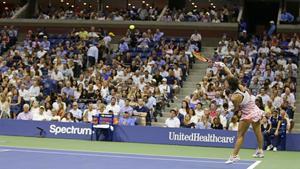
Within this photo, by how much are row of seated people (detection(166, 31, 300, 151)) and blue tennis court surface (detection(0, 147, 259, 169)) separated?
17.0 ft

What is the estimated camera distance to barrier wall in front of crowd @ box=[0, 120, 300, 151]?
1906cm

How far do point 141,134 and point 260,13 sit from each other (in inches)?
684

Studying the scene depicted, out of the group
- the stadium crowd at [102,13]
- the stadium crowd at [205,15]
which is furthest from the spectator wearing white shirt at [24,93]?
the stadium crowd at [205,15]

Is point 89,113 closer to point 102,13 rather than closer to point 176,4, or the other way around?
point 102,13

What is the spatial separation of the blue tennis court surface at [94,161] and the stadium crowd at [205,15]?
17733 millimetres

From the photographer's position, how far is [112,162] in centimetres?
1298

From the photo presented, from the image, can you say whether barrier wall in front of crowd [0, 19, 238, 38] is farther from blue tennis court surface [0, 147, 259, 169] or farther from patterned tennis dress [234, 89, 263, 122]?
patterned tennis dress [234, 89, 263, 122]

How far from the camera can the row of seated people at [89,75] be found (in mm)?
22266

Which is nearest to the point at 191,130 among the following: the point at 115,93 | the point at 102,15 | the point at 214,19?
the point at 115,93

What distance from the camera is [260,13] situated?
3491 cm

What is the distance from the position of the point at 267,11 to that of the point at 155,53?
10.9m

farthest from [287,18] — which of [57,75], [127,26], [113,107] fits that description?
[113,107]

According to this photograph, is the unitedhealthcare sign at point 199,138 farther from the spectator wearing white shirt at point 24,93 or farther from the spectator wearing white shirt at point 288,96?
the spectator wearing white shirt at point 24,93

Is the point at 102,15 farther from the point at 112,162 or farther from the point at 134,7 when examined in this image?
the point at 112,162
